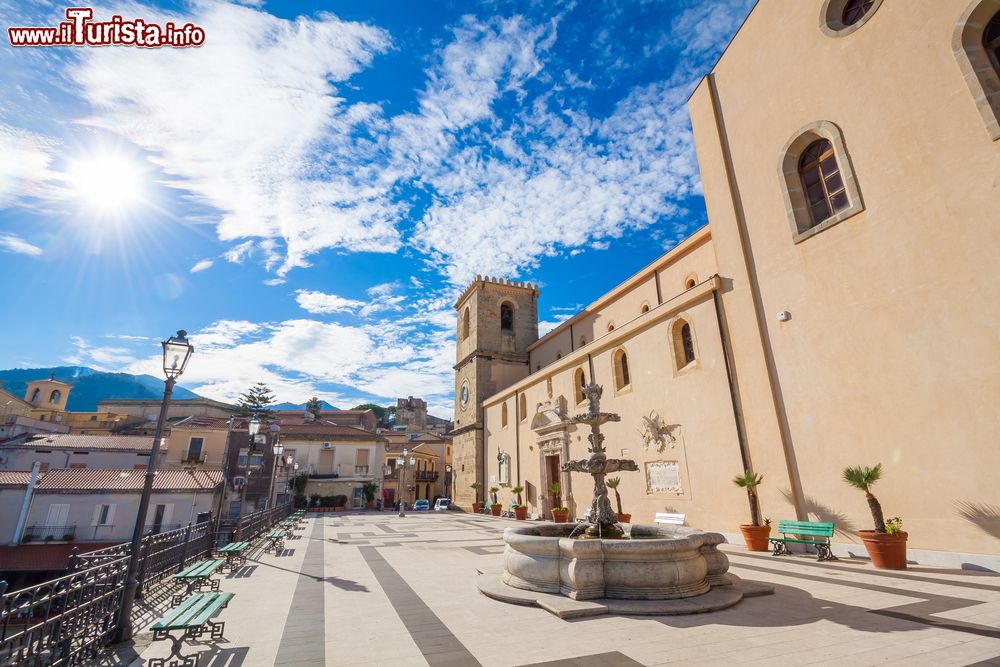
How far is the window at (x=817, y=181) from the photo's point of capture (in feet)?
34.0

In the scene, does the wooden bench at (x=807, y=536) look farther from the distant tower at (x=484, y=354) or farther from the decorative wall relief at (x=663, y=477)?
the distant tower at (x=484, y=354)

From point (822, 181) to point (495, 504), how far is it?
70.5ft

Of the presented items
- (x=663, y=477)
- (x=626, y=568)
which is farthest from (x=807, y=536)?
(x=626, y=568)

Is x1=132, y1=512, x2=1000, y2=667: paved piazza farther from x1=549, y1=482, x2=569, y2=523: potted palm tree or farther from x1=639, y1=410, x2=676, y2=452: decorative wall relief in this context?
x1=549, y1=482, x2=569, y2=523: potted palm tree

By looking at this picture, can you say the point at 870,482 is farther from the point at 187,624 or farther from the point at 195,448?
the point at 195,448

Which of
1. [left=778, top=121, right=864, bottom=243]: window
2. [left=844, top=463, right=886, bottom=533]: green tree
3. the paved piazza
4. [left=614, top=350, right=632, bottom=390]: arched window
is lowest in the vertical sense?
the paved piazza

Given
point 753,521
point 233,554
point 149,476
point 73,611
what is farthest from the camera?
point 753,521

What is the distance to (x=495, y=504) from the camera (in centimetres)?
2586

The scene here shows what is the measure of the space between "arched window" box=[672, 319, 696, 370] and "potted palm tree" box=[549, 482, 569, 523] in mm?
8310

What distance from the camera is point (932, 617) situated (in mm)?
4930

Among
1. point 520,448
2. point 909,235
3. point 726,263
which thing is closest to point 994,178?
point 909,235

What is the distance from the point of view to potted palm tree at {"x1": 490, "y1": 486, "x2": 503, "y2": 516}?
83.8 feet

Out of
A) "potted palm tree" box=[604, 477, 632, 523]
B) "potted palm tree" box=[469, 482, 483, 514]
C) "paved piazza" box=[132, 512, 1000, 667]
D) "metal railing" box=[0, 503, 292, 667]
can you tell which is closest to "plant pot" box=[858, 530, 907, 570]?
"paved piazza" box=[132, 512, 1000, 667]

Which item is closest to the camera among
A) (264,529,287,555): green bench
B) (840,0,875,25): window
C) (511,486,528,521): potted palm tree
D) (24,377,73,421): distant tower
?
(840,0,875,25): window
